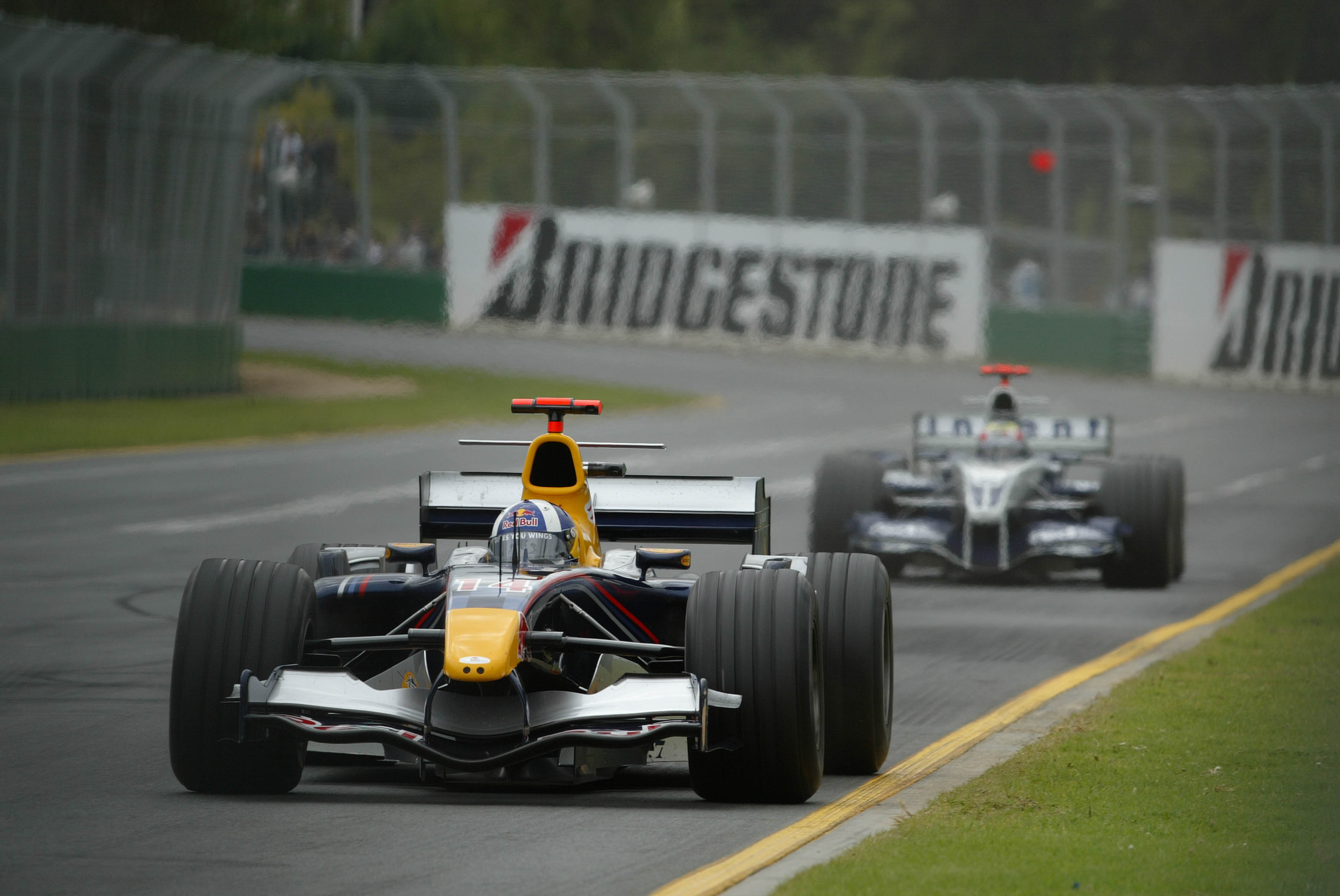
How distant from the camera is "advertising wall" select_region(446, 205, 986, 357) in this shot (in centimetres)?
4431

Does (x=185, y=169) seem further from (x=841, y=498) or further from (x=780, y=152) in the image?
(x=841, y=498)

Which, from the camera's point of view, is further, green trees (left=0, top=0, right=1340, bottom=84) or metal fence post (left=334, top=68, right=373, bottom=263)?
green trees (left=0, top=0, right=1340, bottom=84)

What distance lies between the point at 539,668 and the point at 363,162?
38.7m

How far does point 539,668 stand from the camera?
7.66 metres

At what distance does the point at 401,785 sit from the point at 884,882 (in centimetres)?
235

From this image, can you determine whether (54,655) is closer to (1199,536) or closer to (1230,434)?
(1199,536)

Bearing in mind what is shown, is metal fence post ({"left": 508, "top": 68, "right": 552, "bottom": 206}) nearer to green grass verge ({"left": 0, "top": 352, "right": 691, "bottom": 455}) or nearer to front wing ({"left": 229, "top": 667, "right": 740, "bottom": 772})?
green grass verge ({"left": 0, "top": 352, "right": 691, "bottom": 455})

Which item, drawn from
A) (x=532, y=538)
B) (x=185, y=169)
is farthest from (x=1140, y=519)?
(x=185, y=169)

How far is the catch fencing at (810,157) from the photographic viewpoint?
4388cm

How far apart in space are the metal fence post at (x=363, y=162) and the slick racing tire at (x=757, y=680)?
38.0 metres

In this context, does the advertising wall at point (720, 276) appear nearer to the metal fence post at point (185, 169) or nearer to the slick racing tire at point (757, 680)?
the metal fence post at point (185, 169)

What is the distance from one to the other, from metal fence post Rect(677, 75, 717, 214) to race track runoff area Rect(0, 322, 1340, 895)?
8.57 meters

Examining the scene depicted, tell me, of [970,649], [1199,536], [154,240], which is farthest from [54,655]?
[154,240]

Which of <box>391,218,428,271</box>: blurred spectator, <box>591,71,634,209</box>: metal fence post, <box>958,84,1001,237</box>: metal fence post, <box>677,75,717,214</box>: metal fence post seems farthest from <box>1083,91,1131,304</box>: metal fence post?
<box>391,218,428,271</box>: blurred spectator
